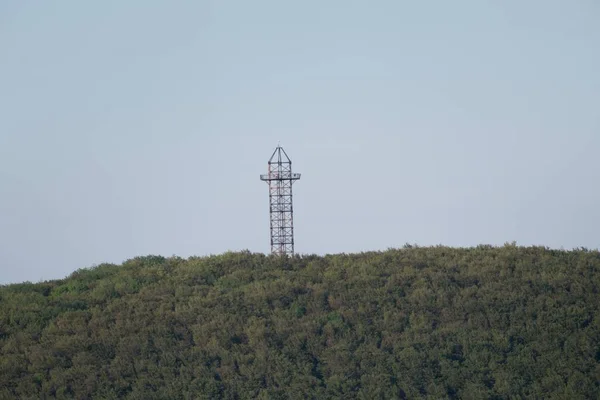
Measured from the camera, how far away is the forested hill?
2922cm

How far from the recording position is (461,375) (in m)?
29.2

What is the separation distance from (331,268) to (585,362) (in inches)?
438

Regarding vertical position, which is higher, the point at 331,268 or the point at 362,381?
the point at 331,268

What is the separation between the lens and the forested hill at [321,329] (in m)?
29.2

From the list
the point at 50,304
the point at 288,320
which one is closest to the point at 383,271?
the point at 288,320

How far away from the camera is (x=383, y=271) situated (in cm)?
3572

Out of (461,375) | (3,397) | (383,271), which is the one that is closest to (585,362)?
(461,375)

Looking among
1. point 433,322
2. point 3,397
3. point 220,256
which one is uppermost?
point 220,256

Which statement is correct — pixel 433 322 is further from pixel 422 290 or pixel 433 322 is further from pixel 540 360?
pixel 540 360

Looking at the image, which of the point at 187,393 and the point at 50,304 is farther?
the point at 50,304

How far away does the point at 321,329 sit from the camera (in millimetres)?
31812

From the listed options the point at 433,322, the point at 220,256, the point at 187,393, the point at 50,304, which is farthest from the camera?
the point at 220,256

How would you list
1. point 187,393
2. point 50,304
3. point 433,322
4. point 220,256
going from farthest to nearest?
point 220,256, point 50,304, point 433,322, point 187,393

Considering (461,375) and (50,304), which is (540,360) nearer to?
(461,375)
